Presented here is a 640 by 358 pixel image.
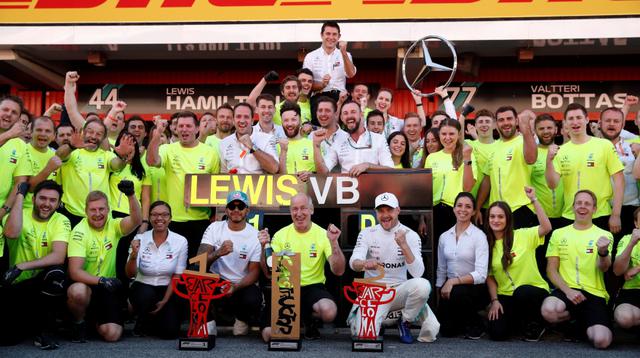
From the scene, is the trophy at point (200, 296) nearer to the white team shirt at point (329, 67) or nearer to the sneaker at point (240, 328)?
the sneaker at point (240, 328)

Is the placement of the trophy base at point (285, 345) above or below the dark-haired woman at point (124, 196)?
below

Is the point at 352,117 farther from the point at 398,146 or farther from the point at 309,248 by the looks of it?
the point at 309,248

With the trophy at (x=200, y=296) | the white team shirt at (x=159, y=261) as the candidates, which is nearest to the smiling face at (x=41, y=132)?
the white team shirt at (x=159, y=261)

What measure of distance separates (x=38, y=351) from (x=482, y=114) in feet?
18.1

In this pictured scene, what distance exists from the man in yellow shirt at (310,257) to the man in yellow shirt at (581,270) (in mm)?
2200

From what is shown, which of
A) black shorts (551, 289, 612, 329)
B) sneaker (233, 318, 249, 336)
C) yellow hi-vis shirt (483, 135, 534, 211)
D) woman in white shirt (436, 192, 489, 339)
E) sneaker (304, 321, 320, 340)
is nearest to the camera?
black shorts (551, 289, 612, 329)

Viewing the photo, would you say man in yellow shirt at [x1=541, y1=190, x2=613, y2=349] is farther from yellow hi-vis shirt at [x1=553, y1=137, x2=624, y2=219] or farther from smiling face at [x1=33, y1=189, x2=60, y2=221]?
smiling face at [x1=33, y1=189, x2=60, y2=221]

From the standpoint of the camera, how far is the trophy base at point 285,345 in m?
6.49

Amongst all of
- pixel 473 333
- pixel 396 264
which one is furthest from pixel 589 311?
pixel 396 264

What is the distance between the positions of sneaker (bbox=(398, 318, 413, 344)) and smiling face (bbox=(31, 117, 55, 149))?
428 centimetres

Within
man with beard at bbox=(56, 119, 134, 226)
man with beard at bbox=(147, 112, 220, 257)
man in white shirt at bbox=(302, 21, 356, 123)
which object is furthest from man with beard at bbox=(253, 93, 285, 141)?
man with beard at bbox=(56, 119, 134, 226)

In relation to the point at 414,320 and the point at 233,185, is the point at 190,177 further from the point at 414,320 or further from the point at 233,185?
the point at 414,320

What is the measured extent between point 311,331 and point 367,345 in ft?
2.88

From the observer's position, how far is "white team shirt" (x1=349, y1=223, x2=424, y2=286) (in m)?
7.12
